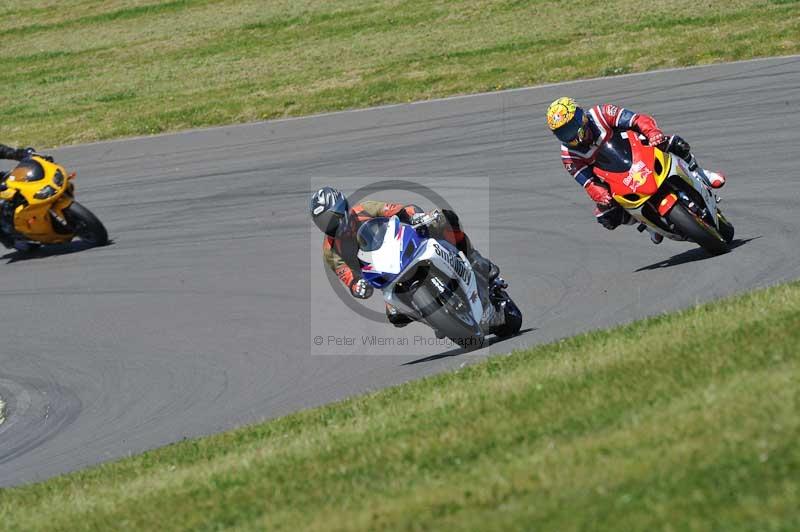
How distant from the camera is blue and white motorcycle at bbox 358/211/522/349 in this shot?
1050 centimetres

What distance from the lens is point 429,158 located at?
1892 cm

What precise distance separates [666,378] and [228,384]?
17.7 feet

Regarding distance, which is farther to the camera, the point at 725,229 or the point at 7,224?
the point at 7,224

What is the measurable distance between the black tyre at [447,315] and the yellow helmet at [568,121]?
2.53m

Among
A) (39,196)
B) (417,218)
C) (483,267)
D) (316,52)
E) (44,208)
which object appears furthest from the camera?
(316,52)

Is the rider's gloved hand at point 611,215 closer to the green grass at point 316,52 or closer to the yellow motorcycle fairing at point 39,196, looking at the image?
the yellow motorcycle fairing at point 39,196

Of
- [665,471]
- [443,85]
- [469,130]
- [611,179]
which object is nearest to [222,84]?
[443,85]

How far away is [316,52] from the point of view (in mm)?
31531

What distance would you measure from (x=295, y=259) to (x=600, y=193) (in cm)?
460

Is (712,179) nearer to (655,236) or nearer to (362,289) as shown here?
(655,236)

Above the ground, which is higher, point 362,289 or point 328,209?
point 328,209

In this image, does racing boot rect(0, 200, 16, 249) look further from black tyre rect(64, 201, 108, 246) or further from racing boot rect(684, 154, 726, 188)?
racing boot rect(684, 154, 726, 188)

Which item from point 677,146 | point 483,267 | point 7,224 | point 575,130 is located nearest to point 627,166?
point 677,146

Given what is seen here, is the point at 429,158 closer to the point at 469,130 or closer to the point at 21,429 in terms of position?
the point at 469,130
